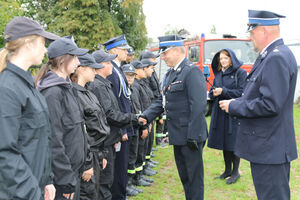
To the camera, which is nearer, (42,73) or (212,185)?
(42,73)

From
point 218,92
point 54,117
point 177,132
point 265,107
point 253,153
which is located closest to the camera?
point 54,117

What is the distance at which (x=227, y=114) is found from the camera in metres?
5.05

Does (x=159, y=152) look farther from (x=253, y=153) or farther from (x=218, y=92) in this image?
(x=253, y=153)

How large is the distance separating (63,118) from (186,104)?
169cm

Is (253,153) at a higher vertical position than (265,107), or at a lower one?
lower

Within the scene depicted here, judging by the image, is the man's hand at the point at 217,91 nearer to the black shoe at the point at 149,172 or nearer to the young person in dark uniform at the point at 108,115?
the young person in dark uniform at the point at 108,115

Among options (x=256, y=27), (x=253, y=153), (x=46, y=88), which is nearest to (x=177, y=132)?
(x=253, y=153)

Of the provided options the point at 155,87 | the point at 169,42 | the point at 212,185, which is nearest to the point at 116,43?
the point at 169,42

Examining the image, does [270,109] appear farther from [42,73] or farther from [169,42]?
[42,73]

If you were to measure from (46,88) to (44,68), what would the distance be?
233 millimetres

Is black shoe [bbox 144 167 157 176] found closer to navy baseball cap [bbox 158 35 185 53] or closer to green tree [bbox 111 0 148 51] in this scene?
navy baseball cap [bbox 158 35 185 53]

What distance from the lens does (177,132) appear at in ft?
11.8

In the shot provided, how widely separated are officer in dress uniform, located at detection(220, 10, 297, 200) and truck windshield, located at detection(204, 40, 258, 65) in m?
8.78

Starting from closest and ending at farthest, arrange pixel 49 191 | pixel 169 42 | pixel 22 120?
pixel 22 120 → pixel 49 191 → pixel 169 42
